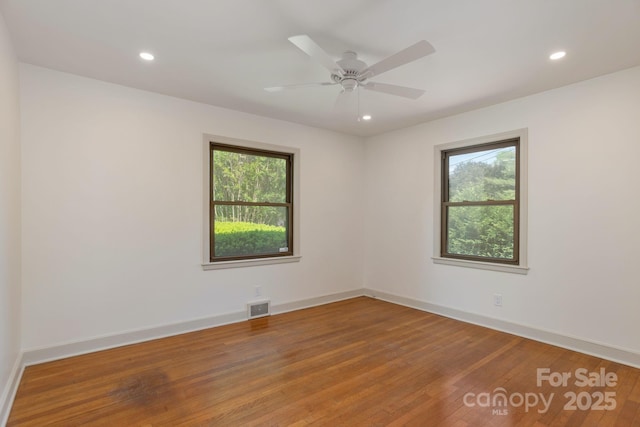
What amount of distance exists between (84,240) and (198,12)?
2319 millimetres

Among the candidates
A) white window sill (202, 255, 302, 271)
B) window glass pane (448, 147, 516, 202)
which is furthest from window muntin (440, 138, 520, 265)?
white window sill (202, 255, 302, 271)

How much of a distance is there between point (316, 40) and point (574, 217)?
2934mm

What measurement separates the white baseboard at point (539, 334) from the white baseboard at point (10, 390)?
13.6 ft

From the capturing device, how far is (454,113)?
4070mm

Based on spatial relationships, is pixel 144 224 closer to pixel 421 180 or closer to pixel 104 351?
pixel 104 351

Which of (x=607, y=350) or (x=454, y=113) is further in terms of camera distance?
(x=454, y=113)

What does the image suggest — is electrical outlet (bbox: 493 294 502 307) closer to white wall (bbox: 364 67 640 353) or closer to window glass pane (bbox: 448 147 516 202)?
white wall (bbox: 364 67 640 353)

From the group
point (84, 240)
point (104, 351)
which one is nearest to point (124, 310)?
point (104, 351)

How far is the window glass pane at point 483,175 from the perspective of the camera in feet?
12.2

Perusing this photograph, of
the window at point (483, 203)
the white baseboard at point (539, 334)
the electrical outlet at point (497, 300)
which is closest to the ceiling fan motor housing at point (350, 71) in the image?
the window at point (483, 203)

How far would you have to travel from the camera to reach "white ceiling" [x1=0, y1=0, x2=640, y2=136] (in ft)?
6.70

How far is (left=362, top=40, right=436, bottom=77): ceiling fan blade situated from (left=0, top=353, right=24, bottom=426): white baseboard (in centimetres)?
325

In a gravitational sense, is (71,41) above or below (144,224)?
above

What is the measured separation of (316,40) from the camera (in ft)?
7.84
